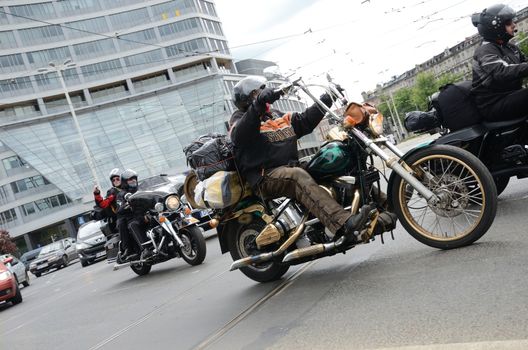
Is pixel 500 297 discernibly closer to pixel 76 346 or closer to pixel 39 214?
pixel 76 346

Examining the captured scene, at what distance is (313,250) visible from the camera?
14.2ft

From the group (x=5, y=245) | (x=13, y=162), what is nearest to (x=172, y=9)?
(x=13, y=162)

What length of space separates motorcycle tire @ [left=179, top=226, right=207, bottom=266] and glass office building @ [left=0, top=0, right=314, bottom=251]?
5812 centimetres

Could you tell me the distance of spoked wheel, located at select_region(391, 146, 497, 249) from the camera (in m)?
3.82

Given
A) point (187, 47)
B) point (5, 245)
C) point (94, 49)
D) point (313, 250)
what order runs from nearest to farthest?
1. point (313, 250)
2. point (5, 245)
3. point (94, 49)
4. point (187, 47)

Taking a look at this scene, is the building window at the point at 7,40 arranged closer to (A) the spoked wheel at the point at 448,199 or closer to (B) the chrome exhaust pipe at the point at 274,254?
(B) the chrome exhaust pipe at the point at 274,254

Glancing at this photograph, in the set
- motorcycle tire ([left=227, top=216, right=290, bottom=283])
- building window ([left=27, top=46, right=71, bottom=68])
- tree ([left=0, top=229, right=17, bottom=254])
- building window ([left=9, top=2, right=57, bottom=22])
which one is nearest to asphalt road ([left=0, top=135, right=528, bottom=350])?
motorcycle tire ([left=227, top=216, right=290, bottom=283])

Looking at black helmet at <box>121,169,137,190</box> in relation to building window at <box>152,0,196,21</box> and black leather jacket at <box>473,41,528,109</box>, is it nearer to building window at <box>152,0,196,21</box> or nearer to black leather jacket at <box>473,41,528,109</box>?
black leather jacket at <box>473,41,528,109</box>

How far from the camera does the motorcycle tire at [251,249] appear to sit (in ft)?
16.4

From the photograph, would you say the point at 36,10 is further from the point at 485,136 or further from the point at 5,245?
the point at 485,136

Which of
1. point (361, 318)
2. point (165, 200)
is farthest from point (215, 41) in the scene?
point (361, 318)

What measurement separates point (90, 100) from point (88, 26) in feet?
34.6

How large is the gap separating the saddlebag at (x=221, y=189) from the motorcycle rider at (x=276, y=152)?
13 centimetres

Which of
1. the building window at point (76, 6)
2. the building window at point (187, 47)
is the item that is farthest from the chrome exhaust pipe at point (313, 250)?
the building window at point (76, 6)
